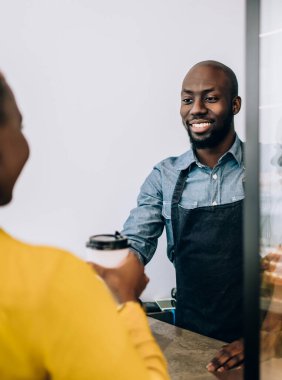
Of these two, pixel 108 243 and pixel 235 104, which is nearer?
pixel 108 243

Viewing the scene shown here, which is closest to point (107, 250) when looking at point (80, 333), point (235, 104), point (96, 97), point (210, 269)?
point (80, 333)

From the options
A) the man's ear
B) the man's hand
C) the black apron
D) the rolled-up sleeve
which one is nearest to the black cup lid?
the man's hand

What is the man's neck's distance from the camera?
178 centimetres

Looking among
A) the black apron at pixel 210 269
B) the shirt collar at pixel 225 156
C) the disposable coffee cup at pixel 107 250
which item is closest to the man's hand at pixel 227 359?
the disposable coffee cup at pixel 107 250

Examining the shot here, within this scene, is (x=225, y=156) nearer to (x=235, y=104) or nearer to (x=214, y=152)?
(x=214, y=152)

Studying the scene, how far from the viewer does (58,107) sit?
2.15 m

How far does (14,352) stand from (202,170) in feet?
4.47

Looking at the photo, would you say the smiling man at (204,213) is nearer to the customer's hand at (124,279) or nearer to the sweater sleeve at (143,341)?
the customer's hand at (124,279)

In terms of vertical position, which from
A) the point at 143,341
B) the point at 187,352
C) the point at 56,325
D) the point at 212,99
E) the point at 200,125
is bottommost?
the point at 187,352

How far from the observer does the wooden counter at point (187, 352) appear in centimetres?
103

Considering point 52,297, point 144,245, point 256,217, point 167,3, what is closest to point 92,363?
point 52,297

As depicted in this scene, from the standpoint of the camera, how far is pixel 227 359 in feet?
3.50

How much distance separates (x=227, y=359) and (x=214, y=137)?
93 centimetres

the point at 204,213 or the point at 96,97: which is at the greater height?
the point at 96,97
